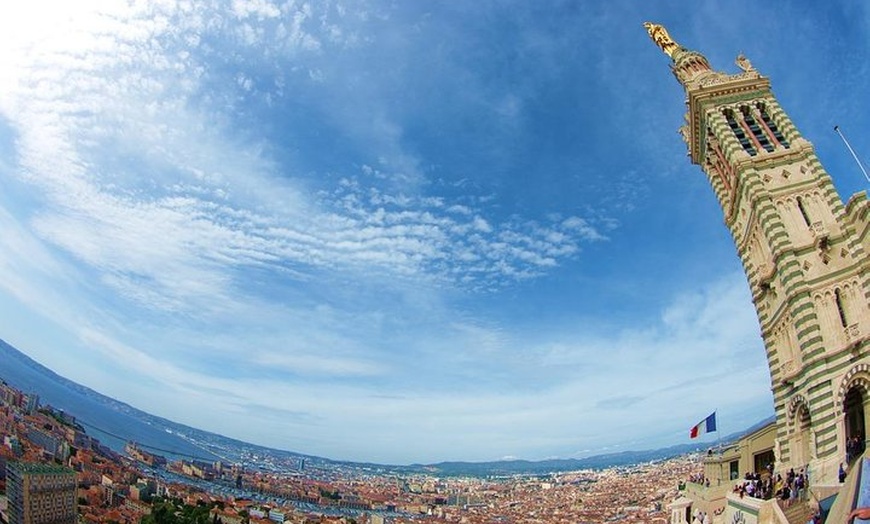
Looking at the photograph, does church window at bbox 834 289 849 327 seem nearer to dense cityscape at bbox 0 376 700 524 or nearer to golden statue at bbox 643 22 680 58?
golden statue at bbox 643 22 680 58

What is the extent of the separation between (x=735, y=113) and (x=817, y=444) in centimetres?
1800

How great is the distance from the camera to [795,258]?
23844 mm

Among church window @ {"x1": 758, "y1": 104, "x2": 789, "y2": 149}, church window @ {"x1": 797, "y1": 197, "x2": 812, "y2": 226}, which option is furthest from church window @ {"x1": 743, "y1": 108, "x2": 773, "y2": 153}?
church window @ {"x1": 797, "y1": 197, "x2": 812, "y2": 226}

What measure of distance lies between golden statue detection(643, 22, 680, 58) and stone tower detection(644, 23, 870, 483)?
16.0 ft

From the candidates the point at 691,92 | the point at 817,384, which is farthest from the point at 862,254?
the point at 691,92

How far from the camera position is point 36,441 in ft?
369

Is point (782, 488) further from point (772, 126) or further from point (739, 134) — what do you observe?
point (772, 126)

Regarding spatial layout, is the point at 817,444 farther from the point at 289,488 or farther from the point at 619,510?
the point at 289,488

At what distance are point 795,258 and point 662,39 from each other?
21345 mm

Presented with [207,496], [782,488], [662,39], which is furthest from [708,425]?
[207,496]

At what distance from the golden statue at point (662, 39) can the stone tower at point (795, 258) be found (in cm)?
487

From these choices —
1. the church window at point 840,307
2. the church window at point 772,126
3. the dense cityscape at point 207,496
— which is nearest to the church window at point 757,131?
the church window at point 772,126

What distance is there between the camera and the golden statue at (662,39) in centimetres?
3628

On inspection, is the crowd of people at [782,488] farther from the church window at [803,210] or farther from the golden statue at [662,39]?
the golden statue at [662,39]
